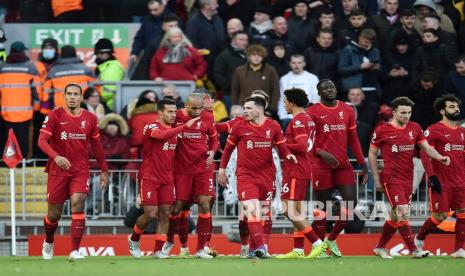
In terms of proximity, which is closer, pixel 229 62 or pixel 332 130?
pixel 332 130

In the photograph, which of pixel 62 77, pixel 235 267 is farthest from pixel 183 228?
pixel 62 77

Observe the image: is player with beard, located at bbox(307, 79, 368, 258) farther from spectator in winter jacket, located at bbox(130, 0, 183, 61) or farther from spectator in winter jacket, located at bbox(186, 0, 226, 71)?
spectator in winter jacket, located at bbox(130, 0, 183, 61)

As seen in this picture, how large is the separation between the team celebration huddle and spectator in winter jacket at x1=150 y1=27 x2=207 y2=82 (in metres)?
4.94

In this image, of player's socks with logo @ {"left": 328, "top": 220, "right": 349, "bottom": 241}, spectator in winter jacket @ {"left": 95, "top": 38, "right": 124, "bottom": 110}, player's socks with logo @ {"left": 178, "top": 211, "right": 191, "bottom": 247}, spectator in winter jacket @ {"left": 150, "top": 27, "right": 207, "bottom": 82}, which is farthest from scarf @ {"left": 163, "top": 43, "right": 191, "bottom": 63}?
player's socks with logo @ {"left": 328, "top": 220, "right": 349, "bottom": 241}

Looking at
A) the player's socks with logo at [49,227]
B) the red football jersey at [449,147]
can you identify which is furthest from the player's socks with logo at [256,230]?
the red football jersey at [449,147]

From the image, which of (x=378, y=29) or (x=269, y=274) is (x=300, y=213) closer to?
(x=269, y=274)

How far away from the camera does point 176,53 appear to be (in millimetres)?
25969

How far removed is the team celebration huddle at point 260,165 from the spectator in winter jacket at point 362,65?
4.83 meters

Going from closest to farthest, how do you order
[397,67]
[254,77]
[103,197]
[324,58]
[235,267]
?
1. [235,267]
2. [103,197]
3. [254,77]
4. [324,58]
5. [397,67]

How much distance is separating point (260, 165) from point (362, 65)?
635 centimetres

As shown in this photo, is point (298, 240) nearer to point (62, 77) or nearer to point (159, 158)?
point (159, 158)

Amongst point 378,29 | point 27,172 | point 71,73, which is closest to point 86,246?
point 27,172

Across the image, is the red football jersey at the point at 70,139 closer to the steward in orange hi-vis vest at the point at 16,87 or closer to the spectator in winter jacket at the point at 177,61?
the steward in orange hi-vis vest at the point at 16,87

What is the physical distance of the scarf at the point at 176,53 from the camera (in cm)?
2588
